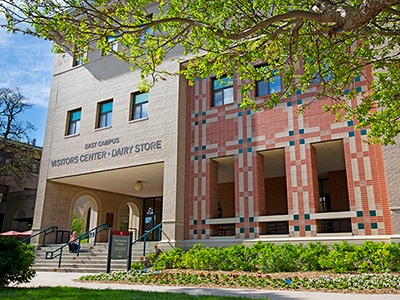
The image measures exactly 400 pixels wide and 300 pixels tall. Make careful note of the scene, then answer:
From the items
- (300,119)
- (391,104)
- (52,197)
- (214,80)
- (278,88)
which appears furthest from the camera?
(52,197)

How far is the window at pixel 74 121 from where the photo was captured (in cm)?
2030

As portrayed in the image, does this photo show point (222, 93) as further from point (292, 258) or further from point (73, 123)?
point (73, 123)

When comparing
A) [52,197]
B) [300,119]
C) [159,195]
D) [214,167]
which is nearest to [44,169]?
[52,197]

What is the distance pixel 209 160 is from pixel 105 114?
22.2 feet

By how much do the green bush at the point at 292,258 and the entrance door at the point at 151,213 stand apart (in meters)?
11.8

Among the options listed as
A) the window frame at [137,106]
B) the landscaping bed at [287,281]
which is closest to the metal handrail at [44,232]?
the window frame at [137,106]

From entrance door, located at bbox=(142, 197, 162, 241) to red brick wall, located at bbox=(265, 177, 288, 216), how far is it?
831 centimetres

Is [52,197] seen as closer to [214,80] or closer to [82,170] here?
[82,170]

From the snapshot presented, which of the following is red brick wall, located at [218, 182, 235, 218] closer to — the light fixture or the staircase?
the light fixture

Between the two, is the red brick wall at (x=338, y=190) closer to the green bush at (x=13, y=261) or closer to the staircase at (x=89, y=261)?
the staircase at (x=89, y=261)

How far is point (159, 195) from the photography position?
2497 centimetres

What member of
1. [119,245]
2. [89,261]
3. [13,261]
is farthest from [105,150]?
[13,261]

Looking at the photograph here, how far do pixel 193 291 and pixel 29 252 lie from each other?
390 centimetres

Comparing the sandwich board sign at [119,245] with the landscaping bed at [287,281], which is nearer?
the landscaping bed at [287,281]
